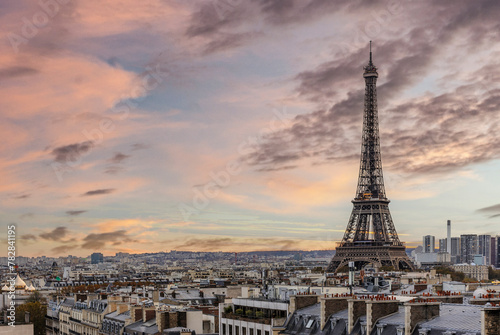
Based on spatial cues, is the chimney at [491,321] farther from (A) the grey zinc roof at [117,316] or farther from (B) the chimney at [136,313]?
(A) the grey zinc roof at [117,316]

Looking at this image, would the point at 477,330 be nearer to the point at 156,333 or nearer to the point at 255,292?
the point at 156,333

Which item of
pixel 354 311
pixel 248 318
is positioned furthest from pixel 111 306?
pixel 354 311

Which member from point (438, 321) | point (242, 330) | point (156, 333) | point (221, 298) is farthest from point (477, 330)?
point (221, 298)

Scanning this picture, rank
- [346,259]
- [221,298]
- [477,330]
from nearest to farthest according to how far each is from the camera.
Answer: [477,330], [221,298], [346,259]

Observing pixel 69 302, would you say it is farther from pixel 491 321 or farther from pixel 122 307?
pixel 491 321

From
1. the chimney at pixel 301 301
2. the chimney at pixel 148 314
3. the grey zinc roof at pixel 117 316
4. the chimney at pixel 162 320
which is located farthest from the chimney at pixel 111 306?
the chimney at pixel 301 301

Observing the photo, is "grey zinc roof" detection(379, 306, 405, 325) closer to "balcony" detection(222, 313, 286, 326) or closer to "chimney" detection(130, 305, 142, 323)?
"balcony" detection(222, 313, 286, 326)
